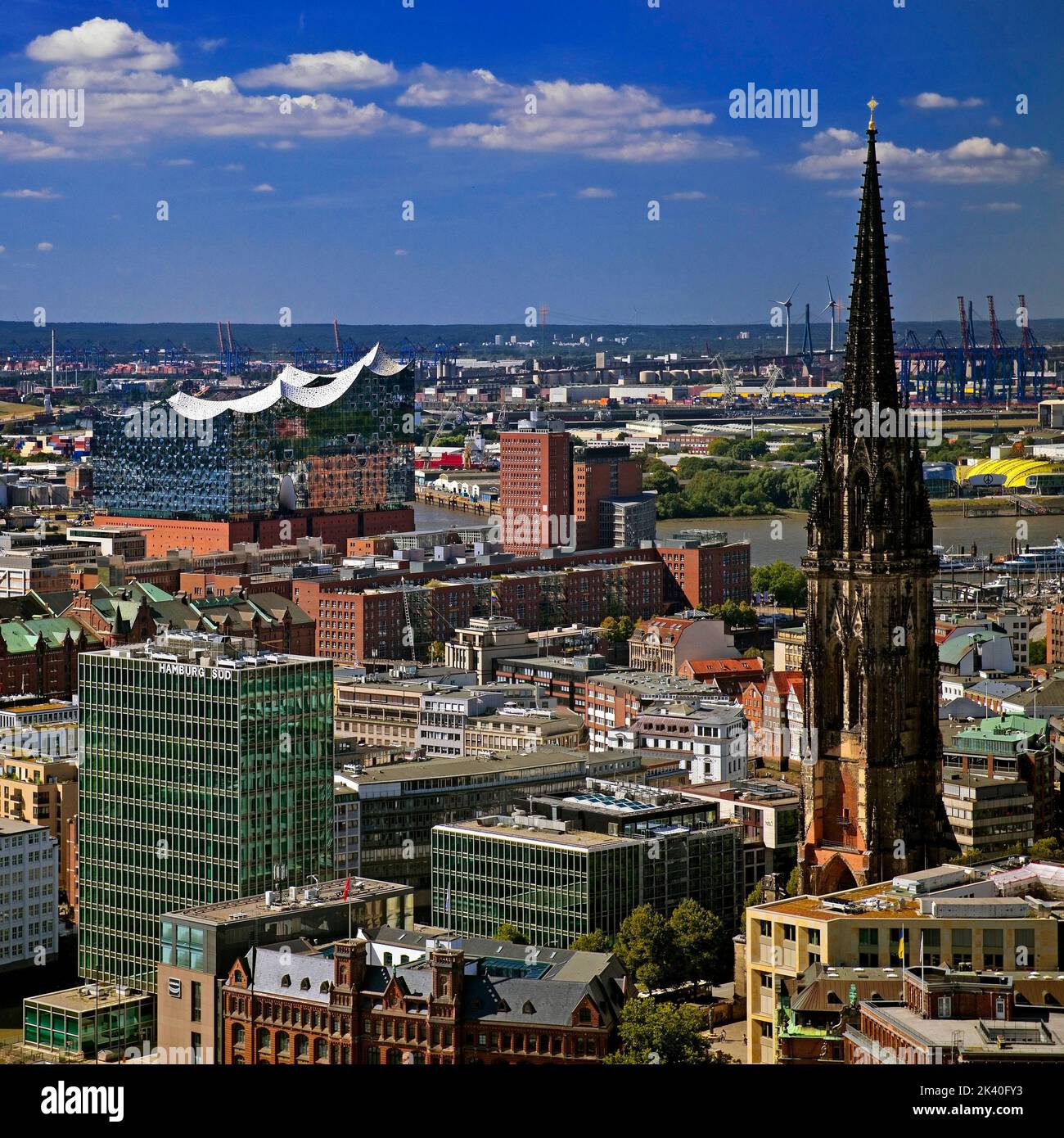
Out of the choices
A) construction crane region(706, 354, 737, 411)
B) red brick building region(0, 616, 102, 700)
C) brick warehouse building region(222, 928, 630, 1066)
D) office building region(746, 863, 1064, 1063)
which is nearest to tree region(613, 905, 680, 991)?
brick warehouse building region(222, 928, 630, 1066)

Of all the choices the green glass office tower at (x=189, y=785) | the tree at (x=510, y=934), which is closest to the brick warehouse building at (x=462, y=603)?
the green glass office tower at (x=189, y=785)

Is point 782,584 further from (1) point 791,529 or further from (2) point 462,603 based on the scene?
(1) point 791,529

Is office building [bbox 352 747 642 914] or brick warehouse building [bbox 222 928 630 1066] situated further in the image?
office building [bbox 352 747 642 914]

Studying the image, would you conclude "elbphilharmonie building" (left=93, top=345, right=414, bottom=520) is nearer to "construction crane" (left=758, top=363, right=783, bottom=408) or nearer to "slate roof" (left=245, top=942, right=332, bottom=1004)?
"slate roof" (left=245, top=942, right=332, bottom=1004)

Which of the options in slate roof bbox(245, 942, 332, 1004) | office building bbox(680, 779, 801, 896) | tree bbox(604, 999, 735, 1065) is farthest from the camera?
office building bbox(680, 779, 801, 896)

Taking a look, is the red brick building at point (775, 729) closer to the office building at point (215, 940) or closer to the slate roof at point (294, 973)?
the office building at point (215, 940)

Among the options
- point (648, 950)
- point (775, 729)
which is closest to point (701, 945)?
point (648, 950)

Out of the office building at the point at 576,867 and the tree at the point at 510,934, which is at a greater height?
the office building at the point at 576,867
